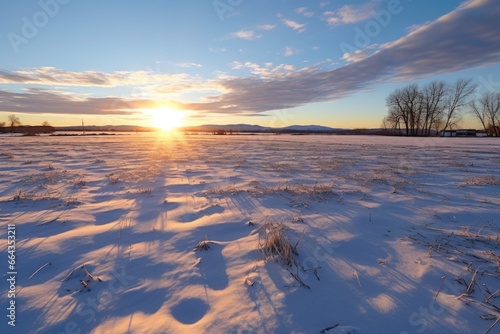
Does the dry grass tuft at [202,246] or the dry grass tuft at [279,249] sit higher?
the dry grass tuft at [279,249]

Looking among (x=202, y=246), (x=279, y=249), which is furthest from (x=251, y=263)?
(x=202, y=246)

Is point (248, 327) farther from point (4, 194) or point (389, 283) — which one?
point (4, 194)

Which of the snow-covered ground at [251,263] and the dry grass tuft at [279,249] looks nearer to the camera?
the snow-covered ground at [251,263]

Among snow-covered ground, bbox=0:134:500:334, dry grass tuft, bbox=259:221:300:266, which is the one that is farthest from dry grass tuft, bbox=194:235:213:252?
dry grass tuft, bbox=259:221:300:266

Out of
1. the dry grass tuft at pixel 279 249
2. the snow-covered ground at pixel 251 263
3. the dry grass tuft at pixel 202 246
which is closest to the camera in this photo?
the snow-covered ground at pixel 251 263

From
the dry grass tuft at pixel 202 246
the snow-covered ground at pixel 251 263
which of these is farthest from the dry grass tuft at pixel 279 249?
the dry grass tuft at pixel 202 246

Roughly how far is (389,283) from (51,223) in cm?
478

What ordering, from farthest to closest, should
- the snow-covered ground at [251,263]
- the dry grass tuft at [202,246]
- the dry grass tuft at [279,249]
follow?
the dry grass tuft at [202,246]
the dry grass tuft at [279,249]
the snow-covered ground at [251,263]

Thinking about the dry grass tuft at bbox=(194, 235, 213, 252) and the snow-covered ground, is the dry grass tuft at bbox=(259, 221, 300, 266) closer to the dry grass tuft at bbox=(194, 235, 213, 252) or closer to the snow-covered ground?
the snow-covered ground

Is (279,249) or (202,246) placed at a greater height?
(279,249)

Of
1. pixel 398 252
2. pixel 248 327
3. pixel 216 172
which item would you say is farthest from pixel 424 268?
pixel 216 172

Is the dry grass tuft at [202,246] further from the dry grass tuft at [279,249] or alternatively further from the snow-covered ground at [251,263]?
the dry grass tuft at [279,249]

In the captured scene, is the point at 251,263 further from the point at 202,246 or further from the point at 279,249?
the point at 202,246

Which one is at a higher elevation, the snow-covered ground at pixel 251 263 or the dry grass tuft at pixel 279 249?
the dry grass tuft at pixel 279 249
